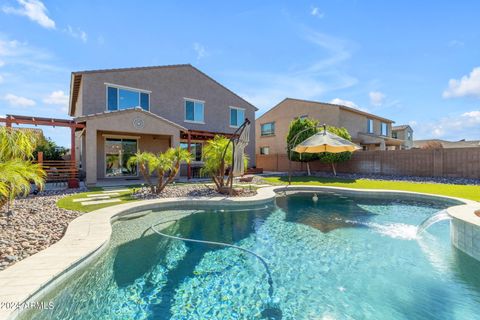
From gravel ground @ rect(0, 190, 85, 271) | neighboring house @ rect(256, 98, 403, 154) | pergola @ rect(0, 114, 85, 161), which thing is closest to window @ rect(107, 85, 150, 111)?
pergola @ rect(0, 114, 85, 161)

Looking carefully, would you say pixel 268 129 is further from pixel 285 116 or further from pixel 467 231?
pixel 467 231

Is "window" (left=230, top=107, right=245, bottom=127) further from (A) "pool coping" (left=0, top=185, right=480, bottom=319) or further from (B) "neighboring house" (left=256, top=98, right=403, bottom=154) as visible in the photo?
(A) "pool coping" (left=0, top=185, right=480, bottom=319)

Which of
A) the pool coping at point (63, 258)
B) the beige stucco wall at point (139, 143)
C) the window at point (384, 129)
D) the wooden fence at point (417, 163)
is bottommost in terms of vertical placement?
the pool coping at point (63, 258)

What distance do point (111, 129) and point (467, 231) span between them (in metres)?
15.3

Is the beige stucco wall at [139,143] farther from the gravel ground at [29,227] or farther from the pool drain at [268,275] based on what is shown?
the pool drain at [268,275]

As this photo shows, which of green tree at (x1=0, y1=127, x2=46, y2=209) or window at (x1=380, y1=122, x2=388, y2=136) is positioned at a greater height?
window at (x1=380, y1=122, x2=388, y2=136)

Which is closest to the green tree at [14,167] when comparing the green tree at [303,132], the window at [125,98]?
the window at [125,98]

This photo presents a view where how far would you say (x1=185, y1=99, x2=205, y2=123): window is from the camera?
2035cm

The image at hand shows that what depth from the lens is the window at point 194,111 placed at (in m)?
20.4

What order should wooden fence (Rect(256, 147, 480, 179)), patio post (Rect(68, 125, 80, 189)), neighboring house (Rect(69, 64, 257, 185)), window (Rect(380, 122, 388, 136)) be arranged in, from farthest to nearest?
window (Rect(380, 122, 388, 136)) → wooden fence (Rect(256, 147, 480, 179)) → neighboring house (Rect(69, 64, 257, 185)) → patio post (Rect(68, 125, 80, 189))

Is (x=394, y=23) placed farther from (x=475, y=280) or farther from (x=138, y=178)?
(x=138, y=178)

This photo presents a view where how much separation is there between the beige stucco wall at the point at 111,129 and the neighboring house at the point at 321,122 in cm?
1603

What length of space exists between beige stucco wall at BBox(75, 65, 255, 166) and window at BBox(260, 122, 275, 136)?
8914 mm

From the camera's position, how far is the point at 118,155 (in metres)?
17.1
